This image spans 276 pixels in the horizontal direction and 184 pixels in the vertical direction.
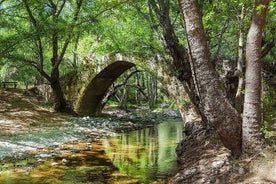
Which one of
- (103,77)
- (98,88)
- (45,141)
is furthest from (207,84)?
(98,88)

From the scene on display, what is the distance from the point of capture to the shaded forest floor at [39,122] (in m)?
5.21

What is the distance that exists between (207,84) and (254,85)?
0.77 meters

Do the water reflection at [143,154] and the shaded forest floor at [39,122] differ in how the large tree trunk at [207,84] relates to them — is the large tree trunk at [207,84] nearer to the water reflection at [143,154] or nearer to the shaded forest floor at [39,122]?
the shaded forest floor at [39,122]

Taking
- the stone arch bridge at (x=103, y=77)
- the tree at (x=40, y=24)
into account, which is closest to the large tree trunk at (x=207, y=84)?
the stone arch bridge at (x=103, y=77)

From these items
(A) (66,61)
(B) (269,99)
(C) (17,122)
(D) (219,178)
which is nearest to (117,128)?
(C) (17,122)

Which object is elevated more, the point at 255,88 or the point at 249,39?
the point at 249,39

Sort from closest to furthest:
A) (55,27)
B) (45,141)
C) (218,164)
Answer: (218,164) < (45,141) < (55,27)

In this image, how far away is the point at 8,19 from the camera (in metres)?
17.8

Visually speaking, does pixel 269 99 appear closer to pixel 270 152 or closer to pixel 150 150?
pixel 270 152

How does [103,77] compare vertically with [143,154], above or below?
above

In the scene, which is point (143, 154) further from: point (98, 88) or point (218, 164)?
point (98, 88)

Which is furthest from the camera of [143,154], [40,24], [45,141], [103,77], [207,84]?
[103,77]

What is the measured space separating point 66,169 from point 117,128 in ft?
28.6

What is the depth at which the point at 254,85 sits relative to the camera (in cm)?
581
